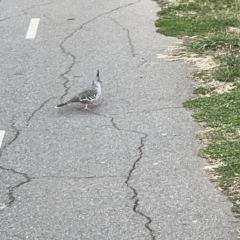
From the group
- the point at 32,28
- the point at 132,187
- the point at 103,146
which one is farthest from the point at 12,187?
the point at 32,28

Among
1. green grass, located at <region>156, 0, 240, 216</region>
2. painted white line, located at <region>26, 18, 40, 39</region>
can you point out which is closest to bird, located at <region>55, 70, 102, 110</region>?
green grass, located at <region>156, 0, 240, 216</region>

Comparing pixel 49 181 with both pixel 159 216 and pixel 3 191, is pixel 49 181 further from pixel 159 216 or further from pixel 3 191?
pixel 159 216

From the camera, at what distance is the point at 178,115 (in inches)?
302

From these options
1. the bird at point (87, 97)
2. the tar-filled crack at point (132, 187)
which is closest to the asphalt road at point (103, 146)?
the tar-filled crack at point (132, 187)

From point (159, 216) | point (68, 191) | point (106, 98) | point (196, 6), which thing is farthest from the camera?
point (196, 6)

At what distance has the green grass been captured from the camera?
622 centimetres

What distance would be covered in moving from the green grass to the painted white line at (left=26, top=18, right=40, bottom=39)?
1.93m

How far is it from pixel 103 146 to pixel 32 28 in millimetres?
5665

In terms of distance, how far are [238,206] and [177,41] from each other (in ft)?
17.9

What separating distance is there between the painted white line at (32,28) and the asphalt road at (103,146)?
0.54 feet

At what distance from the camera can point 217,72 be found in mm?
8758

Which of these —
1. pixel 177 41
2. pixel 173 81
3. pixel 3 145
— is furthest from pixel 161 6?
pixel 3 145

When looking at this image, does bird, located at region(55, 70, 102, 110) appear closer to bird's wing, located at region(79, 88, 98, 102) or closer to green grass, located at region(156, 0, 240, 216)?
bird's wing, located at region(79, 88, 98, 102)

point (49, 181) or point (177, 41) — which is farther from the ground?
point (49, 181)
